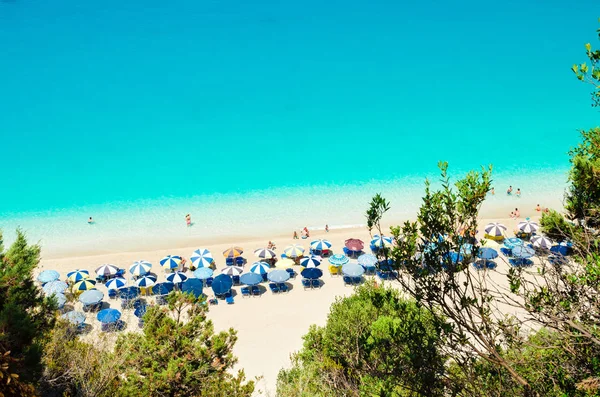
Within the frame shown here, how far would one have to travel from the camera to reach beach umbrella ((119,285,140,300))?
704 inches

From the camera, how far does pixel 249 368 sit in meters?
13.1

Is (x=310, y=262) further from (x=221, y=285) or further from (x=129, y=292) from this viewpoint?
(x=129, y=292)

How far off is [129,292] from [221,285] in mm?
4605

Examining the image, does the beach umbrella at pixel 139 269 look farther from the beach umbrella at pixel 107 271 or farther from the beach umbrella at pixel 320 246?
the beach umbrella at pixel 320 246

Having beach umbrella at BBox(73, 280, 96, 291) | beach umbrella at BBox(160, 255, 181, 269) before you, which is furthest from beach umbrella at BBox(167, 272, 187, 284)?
beach umbrella at BBox(73, 280, 96, 291)

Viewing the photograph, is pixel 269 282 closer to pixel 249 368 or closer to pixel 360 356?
pixel 249 368

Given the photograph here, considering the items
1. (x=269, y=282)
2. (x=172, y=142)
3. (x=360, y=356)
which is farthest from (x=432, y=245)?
(x=172, y=142)

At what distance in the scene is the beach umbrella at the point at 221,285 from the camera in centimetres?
1797

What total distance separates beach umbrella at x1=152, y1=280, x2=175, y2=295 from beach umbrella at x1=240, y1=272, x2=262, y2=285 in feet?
11.5

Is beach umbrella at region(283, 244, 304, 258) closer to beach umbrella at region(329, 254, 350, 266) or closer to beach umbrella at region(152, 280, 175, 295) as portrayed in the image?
beach umbrella at region(329, 254, 350, 266)

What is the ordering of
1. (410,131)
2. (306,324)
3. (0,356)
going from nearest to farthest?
(0,356) → (306,324) → (410,131)

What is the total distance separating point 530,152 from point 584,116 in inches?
795

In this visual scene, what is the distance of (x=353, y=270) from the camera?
1922 cm

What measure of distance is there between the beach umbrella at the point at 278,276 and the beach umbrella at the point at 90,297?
314 inches
